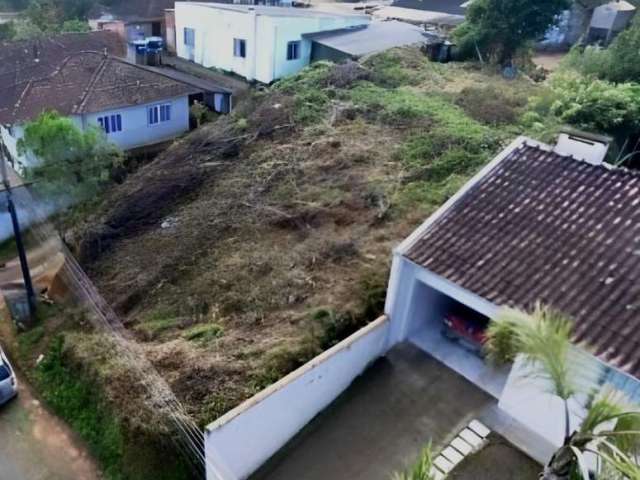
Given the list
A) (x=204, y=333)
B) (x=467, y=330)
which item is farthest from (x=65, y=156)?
(x=467, y=330)

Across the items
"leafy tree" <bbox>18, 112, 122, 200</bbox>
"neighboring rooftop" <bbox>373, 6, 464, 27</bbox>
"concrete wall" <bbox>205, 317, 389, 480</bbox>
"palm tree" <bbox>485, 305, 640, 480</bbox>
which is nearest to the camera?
"palm tree" <bbox>485, 305, 640, 480</bbox>

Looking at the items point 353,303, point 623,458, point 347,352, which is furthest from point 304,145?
point 623,458

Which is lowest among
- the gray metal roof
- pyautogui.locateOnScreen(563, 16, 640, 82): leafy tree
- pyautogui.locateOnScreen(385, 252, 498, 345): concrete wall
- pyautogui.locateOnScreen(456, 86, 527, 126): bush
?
pyautogui.locateOnScreen(385, 252, 498, 345): concrete wall

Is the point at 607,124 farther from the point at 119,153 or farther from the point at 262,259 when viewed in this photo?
the point at 119,153

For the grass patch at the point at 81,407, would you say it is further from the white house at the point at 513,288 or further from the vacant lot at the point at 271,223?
the white house at the point at 513,288

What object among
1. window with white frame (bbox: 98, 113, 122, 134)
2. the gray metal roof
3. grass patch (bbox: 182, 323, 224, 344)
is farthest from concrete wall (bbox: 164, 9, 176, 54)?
grass patch (bbox: 182, 323, 224, 344)

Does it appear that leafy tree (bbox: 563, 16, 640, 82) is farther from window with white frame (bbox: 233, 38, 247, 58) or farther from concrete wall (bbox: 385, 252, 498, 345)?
window with white frame (bbox: 233, 38, 247, 58)
